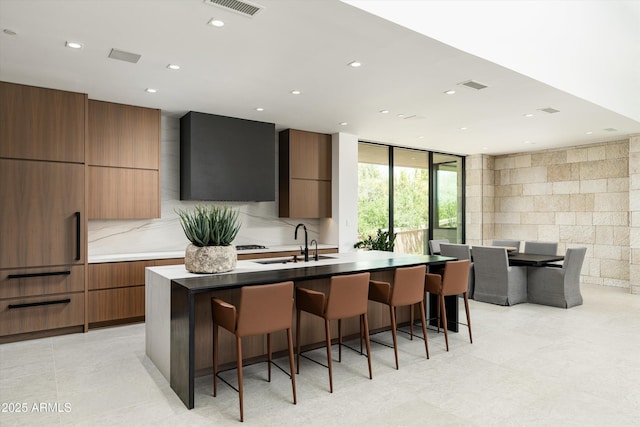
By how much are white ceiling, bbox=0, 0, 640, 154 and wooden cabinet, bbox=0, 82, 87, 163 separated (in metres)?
0.17

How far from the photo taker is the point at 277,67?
3.99 m

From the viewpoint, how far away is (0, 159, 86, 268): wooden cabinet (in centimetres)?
432

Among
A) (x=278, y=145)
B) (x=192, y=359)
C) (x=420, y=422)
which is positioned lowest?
(x=420, y=422)

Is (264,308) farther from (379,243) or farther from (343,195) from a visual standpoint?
(379,243)

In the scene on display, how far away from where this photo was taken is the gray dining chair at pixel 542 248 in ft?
23.7

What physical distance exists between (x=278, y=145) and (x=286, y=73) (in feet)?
9.46

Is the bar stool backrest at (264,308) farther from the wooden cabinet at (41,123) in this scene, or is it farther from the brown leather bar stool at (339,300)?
the wooden cabinet at (41,123)

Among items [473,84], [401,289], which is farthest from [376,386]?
[473,84]

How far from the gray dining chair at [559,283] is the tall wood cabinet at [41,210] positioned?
6.29m

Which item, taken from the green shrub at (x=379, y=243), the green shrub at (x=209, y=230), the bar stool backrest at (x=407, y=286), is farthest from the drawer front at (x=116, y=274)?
the green shrub at (x=379, y=243)

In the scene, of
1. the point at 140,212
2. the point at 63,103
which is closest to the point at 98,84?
the point at 63,103

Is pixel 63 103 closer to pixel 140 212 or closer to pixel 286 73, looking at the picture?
pixel 140 212

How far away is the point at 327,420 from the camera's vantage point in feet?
8.97

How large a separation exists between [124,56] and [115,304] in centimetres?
288
